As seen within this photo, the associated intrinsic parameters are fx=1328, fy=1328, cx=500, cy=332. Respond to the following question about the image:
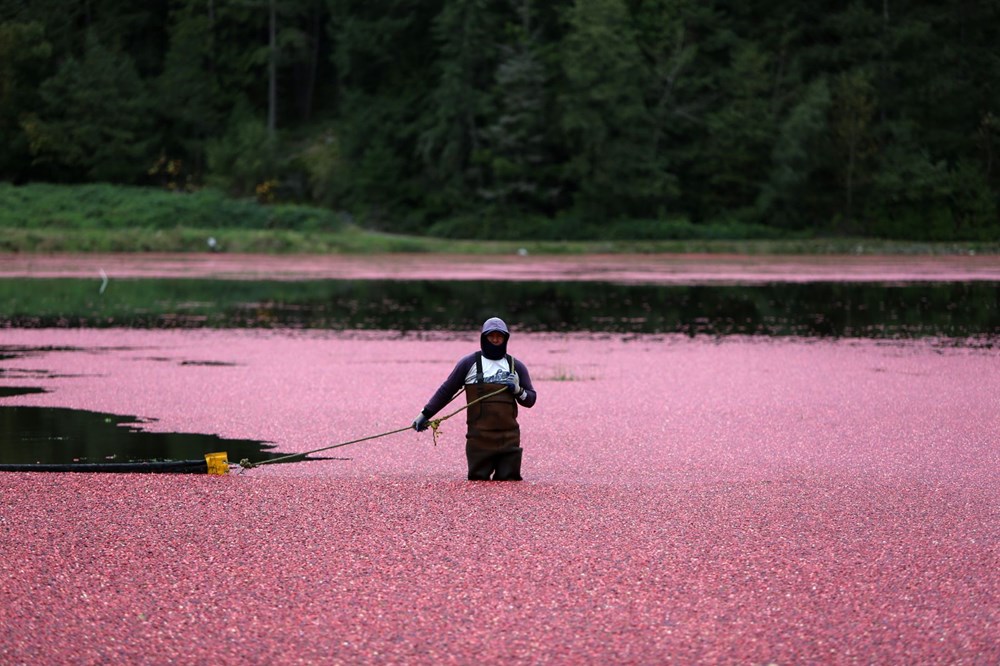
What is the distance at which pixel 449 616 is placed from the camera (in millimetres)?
5977

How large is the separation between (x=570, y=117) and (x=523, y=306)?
98.9ft

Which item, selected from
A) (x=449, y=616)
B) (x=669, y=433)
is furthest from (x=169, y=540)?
(x=669, y=433)

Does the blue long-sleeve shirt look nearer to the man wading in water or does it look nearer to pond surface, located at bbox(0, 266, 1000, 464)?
the man wading in water

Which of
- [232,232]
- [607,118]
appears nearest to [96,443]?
[232,232]

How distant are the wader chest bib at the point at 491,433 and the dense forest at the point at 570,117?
48.7m

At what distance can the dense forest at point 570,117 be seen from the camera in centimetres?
5819

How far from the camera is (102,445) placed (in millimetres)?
11164

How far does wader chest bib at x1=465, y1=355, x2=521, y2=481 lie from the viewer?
8859 mm

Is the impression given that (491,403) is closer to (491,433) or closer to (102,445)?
(491,433)

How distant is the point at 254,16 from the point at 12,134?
1321cm

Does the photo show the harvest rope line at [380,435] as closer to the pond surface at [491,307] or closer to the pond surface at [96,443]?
the pond surface at [96,443]

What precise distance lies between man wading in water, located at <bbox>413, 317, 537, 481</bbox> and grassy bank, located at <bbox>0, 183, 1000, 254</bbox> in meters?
43.1

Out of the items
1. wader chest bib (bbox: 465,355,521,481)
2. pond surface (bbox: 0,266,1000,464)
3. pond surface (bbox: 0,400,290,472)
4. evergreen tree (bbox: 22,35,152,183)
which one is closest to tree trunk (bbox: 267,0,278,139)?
evergreen tree (bbox: 22,35,152,183)

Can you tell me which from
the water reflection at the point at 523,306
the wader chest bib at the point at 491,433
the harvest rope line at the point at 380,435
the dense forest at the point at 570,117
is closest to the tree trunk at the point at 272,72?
the dense forest at the point at 570,117
